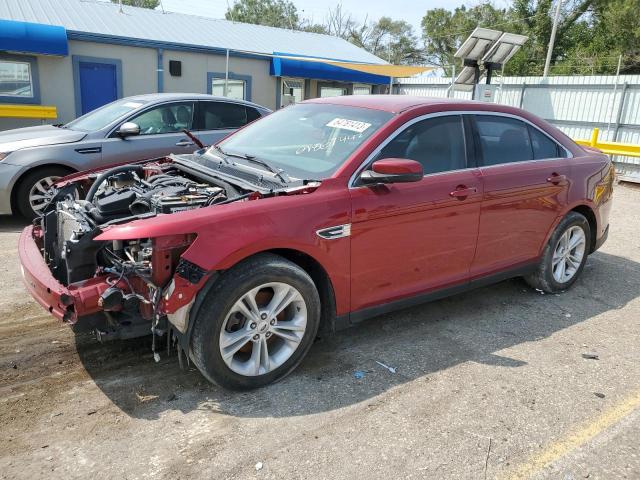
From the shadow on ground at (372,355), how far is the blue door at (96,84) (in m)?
11.7

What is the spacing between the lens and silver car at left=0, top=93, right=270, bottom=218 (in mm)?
6387

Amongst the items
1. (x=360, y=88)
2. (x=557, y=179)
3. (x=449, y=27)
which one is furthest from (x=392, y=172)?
(x=449, y=27)

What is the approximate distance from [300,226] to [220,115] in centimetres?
499

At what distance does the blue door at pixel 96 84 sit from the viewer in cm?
1364

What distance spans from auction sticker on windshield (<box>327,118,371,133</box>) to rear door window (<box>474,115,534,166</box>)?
1011mm

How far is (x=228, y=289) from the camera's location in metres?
2.95

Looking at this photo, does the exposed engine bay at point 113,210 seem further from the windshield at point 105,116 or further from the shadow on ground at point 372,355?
the windshield at point 105,116

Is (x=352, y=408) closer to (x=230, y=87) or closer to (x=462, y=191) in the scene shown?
(x=462, y=191)

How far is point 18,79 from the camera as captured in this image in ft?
41.9

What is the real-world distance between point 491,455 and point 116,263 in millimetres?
2255

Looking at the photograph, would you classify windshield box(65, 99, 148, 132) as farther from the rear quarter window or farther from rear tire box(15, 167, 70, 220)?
the rear quarter window

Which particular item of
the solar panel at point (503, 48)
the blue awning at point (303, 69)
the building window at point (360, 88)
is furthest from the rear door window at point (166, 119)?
the building window at point (360, 88)

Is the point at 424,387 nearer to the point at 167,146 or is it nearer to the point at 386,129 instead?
the point at 386,129

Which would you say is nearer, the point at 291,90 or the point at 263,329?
the point at 263,329
